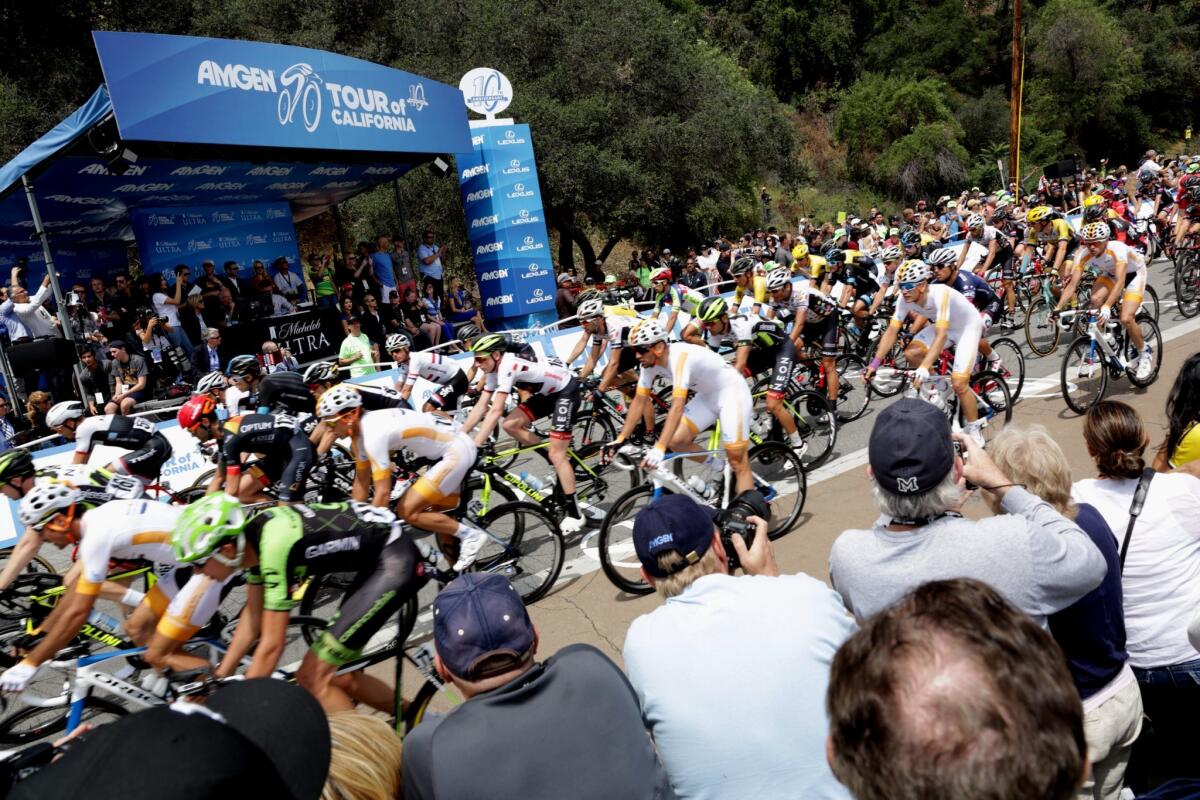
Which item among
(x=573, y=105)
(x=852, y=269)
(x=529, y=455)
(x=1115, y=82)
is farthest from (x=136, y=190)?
(x=1115, y=82)

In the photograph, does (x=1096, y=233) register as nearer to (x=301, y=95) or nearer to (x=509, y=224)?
(x=301, y=95)

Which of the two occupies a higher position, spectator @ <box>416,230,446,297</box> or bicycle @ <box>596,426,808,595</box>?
spectator @ <box>416,230,446,297</box>

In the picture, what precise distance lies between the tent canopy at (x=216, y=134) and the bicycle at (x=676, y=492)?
8.85 metres

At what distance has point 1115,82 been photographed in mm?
46656

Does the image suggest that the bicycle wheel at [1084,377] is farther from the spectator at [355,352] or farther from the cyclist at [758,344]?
the spectator at [355,352]

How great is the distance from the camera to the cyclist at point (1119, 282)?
8758 mm

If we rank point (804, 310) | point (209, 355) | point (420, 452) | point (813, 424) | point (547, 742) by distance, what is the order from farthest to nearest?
point (209, 355) < point (804, 310) < point (813, 424) < point (420, 452) < point (547, 742)

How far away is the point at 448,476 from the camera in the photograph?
19.1ft

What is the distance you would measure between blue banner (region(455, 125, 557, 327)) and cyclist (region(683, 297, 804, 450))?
9.47 metres

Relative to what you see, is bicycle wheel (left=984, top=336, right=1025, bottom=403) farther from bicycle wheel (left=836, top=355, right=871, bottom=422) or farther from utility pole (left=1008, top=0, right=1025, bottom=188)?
utility pole (left=1008, top=0, right=1025, bottom=188)

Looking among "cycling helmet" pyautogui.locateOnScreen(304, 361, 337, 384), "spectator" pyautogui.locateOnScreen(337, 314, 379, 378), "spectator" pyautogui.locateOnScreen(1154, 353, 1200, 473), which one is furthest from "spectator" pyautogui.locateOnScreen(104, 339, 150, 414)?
"spectator" pyautogui.locateOnScreen(1154, 353, 1200, 473)

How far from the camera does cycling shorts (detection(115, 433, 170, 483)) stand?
7590 mm

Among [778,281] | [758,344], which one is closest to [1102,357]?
[778,281]

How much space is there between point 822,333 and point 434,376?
184 inches
